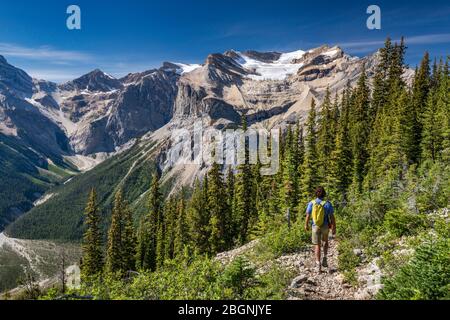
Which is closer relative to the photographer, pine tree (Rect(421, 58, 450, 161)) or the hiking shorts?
the hiking shorts

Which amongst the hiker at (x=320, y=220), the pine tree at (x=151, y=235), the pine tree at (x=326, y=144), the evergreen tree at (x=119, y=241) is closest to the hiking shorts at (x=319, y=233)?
the hiker at (x=320, y=220)

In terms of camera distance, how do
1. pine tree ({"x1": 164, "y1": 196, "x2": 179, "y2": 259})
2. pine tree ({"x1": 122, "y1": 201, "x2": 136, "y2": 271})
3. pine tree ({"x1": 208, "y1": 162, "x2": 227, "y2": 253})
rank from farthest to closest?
pine tree ({"x1": 164, "y1": 196, "x2": 179, "y2": 259}) → pine tree ({"x1": 122, "y1": 201, "x2": 136, "y2": 271}) → pine tree ({"x1": 208, "y1": 162, "x2": 227, "y2": 253})

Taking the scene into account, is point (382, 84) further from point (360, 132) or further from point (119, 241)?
point (119, 241)

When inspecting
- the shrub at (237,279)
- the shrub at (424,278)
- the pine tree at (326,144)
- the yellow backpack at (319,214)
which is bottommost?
the shrub at (237,279)

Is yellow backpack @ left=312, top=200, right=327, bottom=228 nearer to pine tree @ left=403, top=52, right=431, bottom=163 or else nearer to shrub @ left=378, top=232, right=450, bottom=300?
shrub @ left=378, top=232, right=450, bottom=300

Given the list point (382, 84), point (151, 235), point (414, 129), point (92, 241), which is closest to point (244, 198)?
point (151, 235)

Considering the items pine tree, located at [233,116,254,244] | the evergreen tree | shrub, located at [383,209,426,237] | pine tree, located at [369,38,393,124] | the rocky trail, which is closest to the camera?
the rocky trail

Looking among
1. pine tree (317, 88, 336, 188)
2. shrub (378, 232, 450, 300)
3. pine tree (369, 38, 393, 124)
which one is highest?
pine tree (369, 38, 393, 124)

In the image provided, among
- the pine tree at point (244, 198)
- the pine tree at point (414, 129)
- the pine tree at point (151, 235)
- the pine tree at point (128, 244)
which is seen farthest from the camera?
the pine tree at point (151, 235)

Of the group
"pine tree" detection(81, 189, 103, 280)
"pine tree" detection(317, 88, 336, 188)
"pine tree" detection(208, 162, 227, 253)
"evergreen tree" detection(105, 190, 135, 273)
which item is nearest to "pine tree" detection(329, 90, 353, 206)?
"pine tree" detection(317, 88, 336, 188)

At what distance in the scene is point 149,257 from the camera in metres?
60.3

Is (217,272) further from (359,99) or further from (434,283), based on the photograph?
(359,99)

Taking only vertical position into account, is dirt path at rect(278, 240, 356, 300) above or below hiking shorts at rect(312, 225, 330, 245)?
below

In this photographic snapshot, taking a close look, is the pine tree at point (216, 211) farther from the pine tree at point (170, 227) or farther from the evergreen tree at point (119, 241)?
the evergreen tree at point (119, 241)
